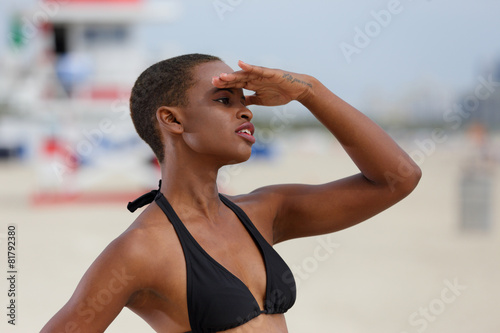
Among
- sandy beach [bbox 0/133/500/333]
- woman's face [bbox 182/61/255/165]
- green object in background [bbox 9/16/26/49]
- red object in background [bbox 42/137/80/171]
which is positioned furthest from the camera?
green object in background [bbox 9/16/26/49]

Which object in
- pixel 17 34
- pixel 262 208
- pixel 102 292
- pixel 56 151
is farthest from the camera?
pixel 17 34

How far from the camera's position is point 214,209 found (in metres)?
2.04

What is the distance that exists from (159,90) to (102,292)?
2.14 feet

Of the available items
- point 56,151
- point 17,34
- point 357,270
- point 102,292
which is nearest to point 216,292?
point 102,292

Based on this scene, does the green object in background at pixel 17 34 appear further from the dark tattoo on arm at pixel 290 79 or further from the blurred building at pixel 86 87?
the dark tattoo on arm at pixel 290 79

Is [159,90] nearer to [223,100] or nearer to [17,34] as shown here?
[223,100]

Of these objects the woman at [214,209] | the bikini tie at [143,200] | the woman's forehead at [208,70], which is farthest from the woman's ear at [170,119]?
the bikini tie at [143,200]

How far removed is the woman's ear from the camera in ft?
6.37

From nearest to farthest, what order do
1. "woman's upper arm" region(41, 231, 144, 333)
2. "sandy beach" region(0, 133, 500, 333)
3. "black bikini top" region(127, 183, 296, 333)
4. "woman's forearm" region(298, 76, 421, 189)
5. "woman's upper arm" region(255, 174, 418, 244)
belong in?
"woman's upper arm" region(41, 231, 144, 333) → "black bikini top" region(127, 183, 296, 333) → "woman's forearm" region(298, 76, 421, 189) → "woman's upper arm" region(255, 174, 418, 244) → "sandy beach" region(0, 133, 500, 333)

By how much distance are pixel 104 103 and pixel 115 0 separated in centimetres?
345

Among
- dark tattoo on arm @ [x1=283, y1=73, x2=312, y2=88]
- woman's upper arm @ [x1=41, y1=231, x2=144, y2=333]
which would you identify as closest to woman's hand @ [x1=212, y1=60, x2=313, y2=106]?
dark tattoo on arm @ [x1=283, y1=73, x2=312, y2=88]

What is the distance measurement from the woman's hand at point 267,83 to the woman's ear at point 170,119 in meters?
0.16

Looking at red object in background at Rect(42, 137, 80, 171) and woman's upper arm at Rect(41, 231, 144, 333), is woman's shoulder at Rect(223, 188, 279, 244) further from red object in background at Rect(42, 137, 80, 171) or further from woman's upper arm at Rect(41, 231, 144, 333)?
red object in background at Rect(42, 137, 80, 171)

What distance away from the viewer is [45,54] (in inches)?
714
